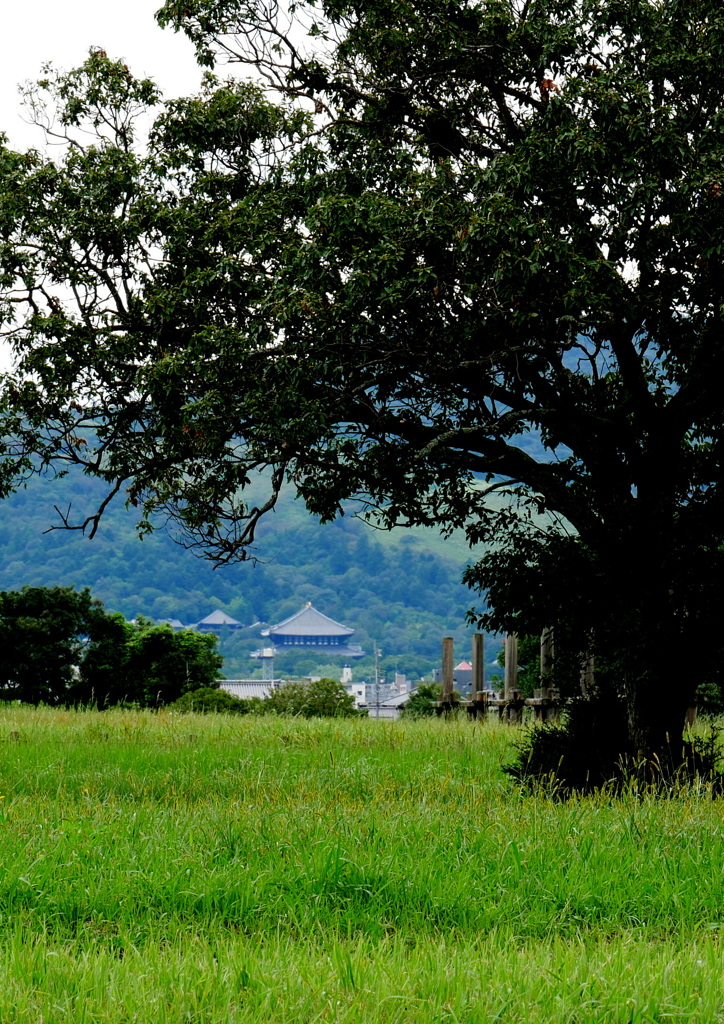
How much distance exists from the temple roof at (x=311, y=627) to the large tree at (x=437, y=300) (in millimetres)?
160636

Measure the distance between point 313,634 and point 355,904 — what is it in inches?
6815

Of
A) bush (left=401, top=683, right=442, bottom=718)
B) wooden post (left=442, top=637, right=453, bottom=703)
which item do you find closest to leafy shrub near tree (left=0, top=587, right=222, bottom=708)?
bush (left=401, top=683, right=442, bottom=718)

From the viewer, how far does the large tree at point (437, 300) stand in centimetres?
987

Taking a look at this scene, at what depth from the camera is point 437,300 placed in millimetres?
10641

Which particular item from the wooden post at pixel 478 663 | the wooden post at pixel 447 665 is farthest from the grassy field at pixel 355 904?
the wooden post at pixel 447 665

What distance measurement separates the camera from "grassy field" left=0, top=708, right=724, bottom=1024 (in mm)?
4418

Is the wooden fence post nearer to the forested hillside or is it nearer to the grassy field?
the grassy field

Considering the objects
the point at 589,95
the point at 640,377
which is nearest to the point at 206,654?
the point at 640,377

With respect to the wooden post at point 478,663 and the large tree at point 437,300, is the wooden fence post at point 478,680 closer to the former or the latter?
the wooden post at point 478,663

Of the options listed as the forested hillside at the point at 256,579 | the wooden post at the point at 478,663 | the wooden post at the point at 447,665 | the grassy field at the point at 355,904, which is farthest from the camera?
the forested hillside at the point at 256,579

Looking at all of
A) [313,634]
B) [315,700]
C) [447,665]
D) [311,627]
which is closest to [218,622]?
[311,627]

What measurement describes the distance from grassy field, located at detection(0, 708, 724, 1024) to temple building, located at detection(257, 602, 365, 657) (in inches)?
6460

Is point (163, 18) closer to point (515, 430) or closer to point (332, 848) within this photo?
point (515, 430)

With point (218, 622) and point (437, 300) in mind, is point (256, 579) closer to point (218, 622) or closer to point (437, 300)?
point (218, 622)
